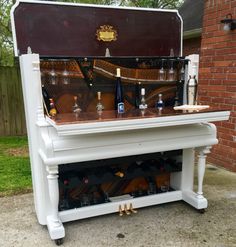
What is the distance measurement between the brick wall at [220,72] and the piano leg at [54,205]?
2.44 metres

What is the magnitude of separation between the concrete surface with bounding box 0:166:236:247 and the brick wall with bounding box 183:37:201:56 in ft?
→ 10.3

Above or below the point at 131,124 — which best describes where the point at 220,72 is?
above

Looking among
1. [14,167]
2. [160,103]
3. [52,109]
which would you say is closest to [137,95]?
[160,103]

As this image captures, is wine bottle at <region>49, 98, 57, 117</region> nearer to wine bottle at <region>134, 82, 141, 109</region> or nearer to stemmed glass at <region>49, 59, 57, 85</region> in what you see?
stemmed glass at <region>49, 59, 57, 85</region>

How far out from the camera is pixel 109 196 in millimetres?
2760

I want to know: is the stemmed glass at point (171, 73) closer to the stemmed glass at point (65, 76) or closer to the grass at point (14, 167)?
the stemmed glass at point (65, 76)

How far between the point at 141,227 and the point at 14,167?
7.72 ft

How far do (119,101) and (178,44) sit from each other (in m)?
0.89

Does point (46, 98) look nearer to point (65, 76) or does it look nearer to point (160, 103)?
point (65, 76)

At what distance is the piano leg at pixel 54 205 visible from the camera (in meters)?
2.11

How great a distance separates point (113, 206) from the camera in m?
2.58

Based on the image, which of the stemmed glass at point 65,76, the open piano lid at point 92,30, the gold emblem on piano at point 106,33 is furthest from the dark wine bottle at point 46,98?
the gold emblem on piano at point 106,33

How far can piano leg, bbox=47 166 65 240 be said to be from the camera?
2.11 metres

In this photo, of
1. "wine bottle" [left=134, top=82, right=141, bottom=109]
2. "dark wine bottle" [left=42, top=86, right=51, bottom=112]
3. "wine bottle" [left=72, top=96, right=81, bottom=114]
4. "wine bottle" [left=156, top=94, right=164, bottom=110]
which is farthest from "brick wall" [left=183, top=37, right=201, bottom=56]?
"dark wine bottle" [left=42, top=86, right=51, bottom=112]
